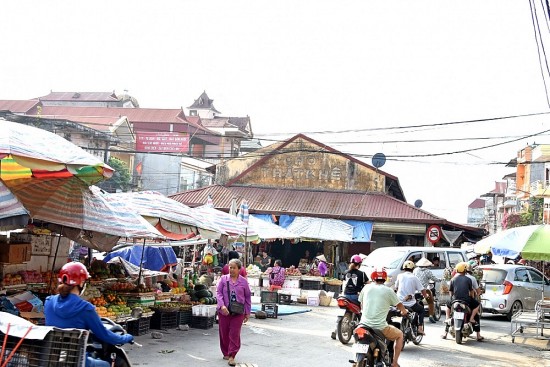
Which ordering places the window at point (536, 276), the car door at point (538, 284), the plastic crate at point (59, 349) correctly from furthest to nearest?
the window at point (536, 276), the car door at point (538, 284), the plastic crate at point (59, 349)

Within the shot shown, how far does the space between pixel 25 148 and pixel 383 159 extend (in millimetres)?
29774

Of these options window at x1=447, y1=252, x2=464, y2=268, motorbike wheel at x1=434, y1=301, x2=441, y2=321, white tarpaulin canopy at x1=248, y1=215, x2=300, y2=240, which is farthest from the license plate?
white tarpaulin canopy at x1=248, y1=215, x2=300, y2=240

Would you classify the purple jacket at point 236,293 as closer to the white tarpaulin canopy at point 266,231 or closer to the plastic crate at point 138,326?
the plastic crate at point 138,326

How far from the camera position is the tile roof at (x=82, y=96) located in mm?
84375

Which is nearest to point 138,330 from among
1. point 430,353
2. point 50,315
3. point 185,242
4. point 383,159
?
point 430,353

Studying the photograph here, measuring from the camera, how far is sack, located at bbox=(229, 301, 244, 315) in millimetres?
10977

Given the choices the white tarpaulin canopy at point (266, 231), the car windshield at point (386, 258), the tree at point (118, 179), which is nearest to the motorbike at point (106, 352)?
the car windshield at point (386, 258)

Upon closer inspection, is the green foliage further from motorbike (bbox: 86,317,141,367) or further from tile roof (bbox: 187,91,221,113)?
tile roof (bbox: 187,91,221,113)

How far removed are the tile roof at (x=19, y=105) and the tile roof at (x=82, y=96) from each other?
26.6 ft

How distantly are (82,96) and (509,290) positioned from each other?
2916 inches

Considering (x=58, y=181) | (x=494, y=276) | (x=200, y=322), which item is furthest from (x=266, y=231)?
(x=58, y=181)

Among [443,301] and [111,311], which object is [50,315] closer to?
[111,311]

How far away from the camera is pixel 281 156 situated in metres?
38.6

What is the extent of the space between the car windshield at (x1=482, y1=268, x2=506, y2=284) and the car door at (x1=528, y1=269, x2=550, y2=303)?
105 cm
